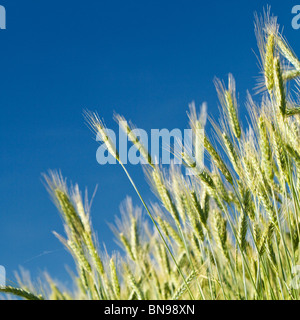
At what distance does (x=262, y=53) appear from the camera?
2.37 m

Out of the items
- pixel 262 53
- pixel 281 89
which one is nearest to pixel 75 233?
pixel 281 89

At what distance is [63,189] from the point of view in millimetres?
2357

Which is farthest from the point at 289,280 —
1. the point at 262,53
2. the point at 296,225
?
the point at 262,53

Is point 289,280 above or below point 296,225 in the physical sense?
below
